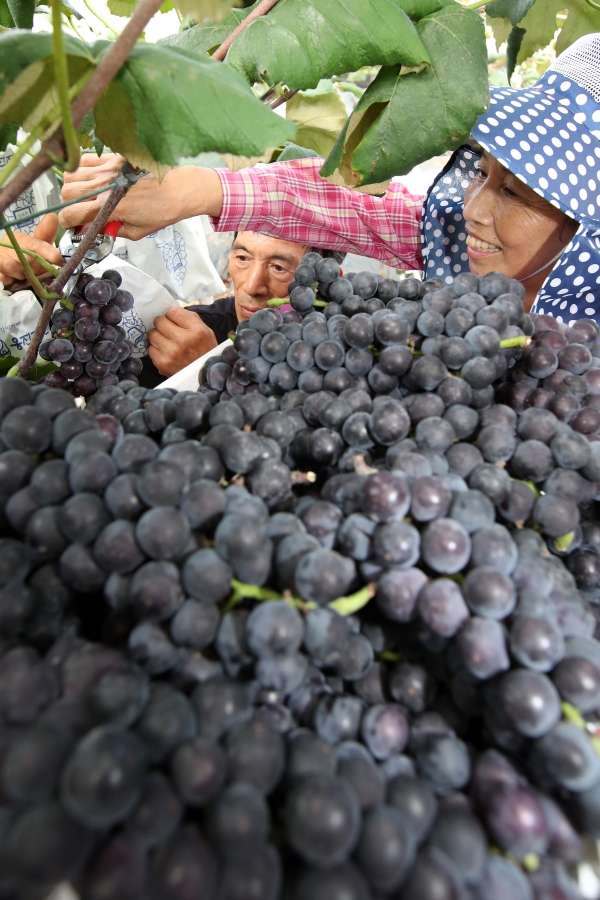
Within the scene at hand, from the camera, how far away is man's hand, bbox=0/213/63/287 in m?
1.09

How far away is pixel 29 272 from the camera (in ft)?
2.34

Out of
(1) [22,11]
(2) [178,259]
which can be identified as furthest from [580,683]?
(2) [178,259]

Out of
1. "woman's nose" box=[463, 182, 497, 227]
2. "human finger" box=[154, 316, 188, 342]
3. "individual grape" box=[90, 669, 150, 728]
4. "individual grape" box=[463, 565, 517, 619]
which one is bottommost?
"human finger" box=[154, 316, 188, 342]

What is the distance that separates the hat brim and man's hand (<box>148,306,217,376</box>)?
3.11 ft

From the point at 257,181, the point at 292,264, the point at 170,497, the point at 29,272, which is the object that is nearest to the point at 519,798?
the point at 170,497

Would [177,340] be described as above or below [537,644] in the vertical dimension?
below

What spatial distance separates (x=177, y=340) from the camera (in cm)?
164

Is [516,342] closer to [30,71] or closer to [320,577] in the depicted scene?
[320,577]

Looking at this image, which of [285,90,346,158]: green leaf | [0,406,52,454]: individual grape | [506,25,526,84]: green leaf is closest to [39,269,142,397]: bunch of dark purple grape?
[0,406,52,454]: individual grape

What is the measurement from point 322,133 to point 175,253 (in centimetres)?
82

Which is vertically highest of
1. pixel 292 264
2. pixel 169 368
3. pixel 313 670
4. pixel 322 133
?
pixel 322 133

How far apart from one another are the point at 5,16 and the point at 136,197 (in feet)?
1.08

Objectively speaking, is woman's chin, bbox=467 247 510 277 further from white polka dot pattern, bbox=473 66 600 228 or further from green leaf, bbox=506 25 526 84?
green leaf, bbox=506 25 526 84

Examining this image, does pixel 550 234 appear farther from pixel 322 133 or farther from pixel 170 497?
pixel 170 497
